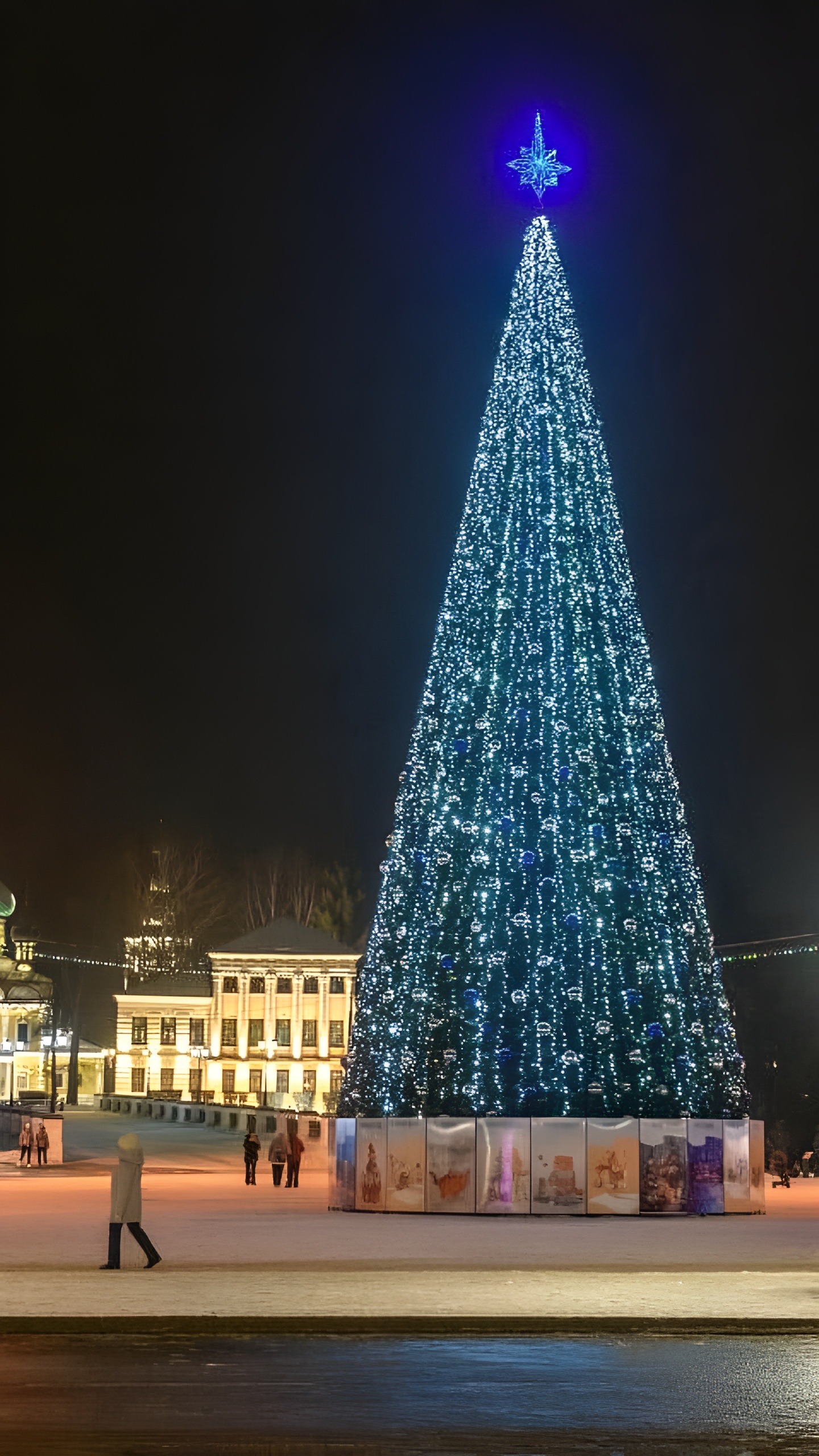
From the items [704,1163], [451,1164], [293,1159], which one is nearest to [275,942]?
[293,1159]

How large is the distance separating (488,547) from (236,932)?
73144 millimetres

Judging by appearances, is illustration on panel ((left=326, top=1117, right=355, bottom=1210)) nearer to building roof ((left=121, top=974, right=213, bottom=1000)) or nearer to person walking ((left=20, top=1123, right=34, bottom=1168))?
person walking ((left=20, top=1123, right=34, bottom=1168))

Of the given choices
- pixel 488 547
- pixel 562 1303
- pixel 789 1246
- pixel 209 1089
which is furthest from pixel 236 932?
pixel 562 1303

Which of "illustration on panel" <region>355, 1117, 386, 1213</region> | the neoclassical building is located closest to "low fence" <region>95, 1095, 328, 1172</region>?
"illustration on panel" <region>355, 1117, 386, 1213</region>

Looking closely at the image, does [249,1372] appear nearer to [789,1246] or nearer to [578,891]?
[789,1246]

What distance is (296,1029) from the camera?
4016 inches

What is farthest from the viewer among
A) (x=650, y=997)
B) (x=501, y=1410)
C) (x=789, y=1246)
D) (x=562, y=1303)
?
(x=650, y=997)

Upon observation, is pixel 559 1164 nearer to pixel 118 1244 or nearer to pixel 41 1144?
pixel 118 1244

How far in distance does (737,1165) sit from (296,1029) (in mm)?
75508

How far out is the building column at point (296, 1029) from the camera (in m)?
102

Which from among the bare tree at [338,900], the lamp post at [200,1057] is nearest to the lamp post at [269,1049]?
the lamp post at [200,1057]

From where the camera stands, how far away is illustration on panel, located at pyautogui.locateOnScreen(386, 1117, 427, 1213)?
2786 centimetres

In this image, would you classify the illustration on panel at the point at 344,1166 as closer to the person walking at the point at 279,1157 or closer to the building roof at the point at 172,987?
the person walking at the point at 279,1157

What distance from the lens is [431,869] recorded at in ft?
91.7
